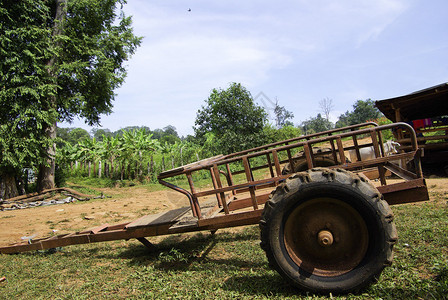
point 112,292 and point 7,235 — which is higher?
point 7,235

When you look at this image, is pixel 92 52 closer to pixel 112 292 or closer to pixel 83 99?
pixel 83 99

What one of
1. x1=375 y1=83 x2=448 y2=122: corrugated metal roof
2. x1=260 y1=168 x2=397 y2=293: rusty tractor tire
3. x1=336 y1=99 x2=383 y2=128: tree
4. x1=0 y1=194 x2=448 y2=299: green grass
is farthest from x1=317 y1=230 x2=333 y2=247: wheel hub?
x1=336 y1=99 x2=383 y2=128: tree

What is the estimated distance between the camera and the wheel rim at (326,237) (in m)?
2.30

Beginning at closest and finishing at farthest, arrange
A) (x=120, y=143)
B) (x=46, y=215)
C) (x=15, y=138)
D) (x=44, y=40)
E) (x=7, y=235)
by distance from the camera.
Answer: (x=7, y=235) < (x=46, y=215) < (x=15, y=138) < (x=44, y=40) < (x=120, y=143)

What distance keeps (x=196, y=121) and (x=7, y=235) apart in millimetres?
20681

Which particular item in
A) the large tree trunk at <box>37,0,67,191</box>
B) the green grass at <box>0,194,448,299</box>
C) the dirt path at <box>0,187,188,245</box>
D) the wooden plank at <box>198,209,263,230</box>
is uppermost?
the large tree trunk at <box>37,0,67,191</box>

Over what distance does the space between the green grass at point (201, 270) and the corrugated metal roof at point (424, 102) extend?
5.43m

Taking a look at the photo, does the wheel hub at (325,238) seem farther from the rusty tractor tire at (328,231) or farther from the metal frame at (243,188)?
the metal frame at (243,188)

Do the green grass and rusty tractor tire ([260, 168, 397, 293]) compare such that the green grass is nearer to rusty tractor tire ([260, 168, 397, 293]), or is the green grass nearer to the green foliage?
rusty tractor tire ([260, 168, 397, 293])

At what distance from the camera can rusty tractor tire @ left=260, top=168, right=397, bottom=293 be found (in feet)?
7.11

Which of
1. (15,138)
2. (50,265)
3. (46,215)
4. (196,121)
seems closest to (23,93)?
(15,138)

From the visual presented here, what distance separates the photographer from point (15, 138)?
37.7 feet

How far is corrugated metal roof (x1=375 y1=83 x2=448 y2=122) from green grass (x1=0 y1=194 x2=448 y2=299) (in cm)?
543

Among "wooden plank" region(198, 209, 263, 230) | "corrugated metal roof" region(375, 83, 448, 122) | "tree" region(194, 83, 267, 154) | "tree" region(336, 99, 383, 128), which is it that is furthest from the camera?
"tree" region(336, 99, 383, 128)
